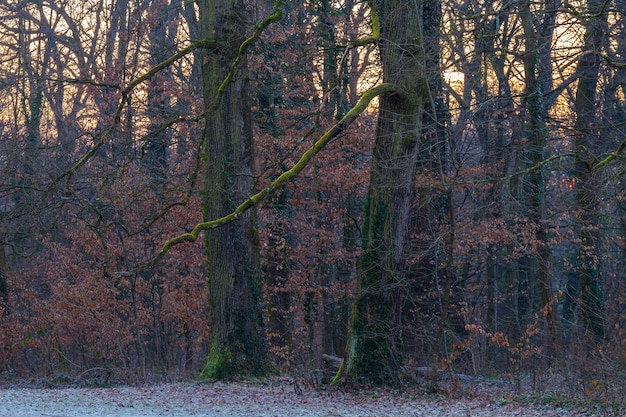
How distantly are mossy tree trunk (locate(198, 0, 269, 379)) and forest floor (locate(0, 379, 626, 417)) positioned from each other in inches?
51.4

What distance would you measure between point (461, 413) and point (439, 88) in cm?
708

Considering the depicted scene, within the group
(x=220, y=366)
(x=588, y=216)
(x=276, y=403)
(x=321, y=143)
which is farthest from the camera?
(x=588, y=216)

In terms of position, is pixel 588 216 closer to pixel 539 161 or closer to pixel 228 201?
pixel 539 161

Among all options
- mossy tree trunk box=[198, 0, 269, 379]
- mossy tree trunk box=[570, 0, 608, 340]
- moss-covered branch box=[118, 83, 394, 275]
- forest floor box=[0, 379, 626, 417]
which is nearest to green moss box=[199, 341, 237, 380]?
mossy tree trunk box=[198, 0, 269, 379]

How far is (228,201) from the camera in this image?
50.8 feet

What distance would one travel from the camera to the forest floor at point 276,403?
10797 millimetres

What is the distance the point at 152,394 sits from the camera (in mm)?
13422

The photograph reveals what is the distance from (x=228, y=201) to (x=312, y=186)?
6.21 m

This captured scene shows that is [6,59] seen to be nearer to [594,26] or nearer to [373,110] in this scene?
[373,110]

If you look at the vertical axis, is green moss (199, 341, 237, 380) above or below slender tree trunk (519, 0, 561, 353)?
below

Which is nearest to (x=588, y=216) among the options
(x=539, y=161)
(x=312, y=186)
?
(x=539, y=161)

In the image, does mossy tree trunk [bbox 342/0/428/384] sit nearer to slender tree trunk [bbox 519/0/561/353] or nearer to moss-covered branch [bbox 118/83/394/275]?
moss-covered branch [bbox 118/83/394/275]

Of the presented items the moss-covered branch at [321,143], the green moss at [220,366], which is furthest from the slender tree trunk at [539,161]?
the green moss at [220,366]

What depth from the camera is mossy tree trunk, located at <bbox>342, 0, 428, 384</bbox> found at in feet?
43.1
